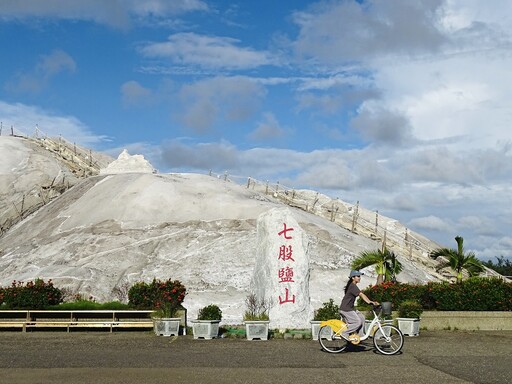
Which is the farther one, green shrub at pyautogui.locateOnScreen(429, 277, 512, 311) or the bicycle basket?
green shrub at pyautogui.locateOnScreen(429, 277, 512, 311)

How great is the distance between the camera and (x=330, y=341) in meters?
19.2

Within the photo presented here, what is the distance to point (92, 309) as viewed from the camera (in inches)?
1148

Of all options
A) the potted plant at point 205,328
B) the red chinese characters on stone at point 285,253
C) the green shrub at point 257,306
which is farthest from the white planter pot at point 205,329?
the red chinese characters on stone at point 285,253

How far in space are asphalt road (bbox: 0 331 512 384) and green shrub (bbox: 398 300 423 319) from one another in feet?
4.87

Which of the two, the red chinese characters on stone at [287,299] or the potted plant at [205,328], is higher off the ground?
the red chinese characters on stone at [287,299]

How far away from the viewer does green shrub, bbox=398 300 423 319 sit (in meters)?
25.3

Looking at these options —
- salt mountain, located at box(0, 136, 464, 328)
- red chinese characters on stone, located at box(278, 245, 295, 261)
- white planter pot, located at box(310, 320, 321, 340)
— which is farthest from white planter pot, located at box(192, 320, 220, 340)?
salt mountain, located at box(0, 136, 464, 328)

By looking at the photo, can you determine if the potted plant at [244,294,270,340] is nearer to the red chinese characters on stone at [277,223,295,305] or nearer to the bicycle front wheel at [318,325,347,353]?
the red chinese characters on stone at [277,223,295,305]

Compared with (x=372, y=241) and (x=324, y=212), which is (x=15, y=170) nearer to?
(x=324, y=212)

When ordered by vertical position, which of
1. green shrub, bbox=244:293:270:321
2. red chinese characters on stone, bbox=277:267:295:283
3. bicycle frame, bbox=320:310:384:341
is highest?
red chinese characters on stone, bbox=277:267:295:283

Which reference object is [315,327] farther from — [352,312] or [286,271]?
[352,312]

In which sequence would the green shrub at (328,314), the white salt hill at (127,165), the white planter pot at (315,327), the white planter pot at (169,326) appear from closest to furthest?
the white planter pot at (315,327) < the green shrub at (328,314) < the white planter pot at (169,326) < the white salt hill at (127,165)

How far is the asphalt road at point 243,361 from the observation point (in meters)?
14.6

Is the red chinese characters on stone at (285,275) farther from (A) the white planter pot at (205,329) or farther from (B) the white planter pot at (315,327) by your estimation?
(A) the white planter pot at (205,329)
